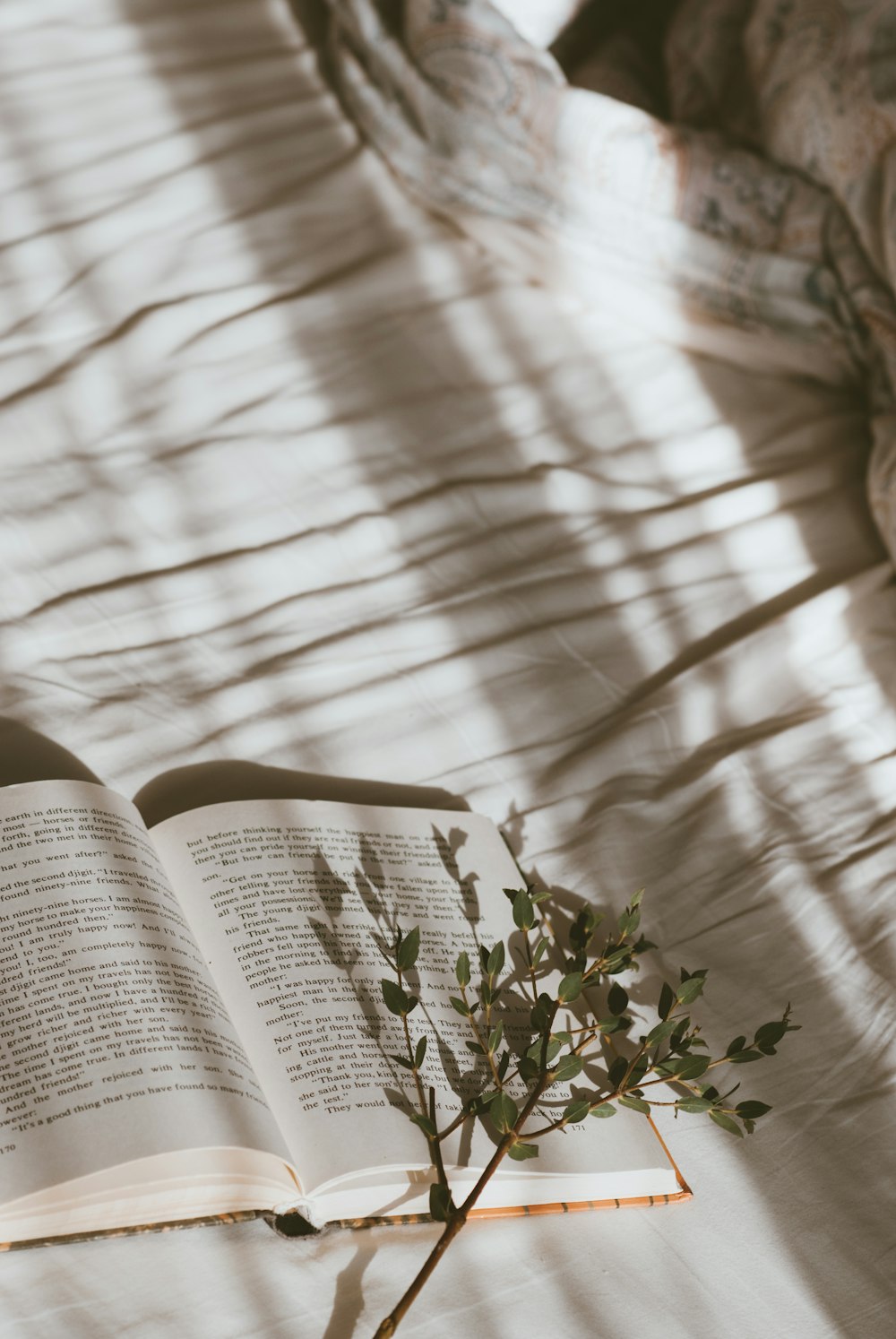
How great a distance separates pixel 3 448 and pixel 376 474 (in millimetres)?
304

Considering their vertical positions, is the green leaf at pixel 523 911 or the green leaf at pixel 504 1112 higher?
the green leaf at pixel 523 911

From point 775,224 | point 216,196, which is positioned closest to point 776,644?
point 775,224

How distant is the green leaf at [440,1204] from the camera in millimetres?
548

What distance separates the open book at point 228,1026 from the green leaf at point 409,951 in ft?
0.11

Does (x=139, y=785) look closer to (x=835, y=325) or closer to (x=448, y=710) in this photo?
(x=448, y=710)

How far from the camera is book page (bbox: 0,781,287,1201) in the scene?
1.75 feet

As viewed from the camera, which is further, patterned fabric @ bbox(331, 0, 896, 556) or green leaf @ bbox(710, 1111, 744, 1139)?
patterned fabric @ bbox(331, 0, 896, 556)

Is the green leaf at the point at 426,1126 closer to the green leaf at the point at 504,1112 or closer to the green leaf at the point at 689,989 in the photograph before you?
the green leaf at the point at 504,1112

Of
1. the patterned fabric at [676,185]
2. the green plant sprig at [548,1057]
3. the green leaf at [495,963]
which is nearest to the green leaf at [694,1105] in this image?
the green plant sprig at [548,1057]

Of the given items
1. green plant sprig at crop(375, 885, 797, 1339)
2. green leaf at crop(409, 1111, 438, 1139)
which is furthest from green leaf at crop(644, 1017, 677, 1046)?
green leaf at crop(409, 1111, 438, 1139)

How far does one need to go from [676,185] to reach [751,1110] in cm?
88

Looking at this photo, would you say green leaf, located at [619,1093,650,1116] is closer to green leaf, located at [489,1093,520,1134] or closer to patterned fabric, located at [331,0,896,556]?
green leaf, located at [489,1093,520,1134]

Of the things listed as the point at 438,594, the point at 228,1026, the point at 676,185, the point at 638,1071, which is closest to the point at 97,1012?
the point at 228,1026

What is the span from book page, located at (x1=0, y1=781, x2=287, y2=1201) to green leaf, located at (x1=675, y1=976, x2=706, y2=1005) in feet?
0.73
